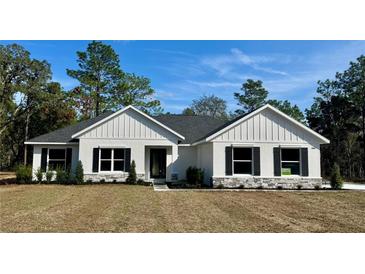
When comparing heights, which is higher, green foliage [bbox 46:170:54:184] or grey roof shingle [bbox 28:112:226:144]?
grey roof shingle [bbox 28:112:226:144]

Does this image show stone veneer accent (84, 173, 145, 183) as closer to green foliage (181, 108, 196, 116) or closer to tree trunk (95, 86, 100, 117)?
tree trunk (95, 86, 100, 117)

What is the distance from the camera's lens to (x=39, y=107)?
35.7 m

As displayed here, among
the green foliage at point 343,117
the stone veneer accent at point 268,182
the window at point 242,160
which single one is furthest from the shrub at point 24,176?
the green foliage at point 343,117

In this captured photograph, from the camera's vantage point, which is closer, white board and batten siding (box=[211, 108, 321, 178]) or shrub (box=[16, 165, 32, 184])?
white board and batten siding (box=[211, 108, 321, 178])

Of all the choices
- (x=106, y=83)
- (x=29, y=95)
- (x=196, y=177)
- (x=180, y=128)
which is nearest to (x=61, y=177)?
(x=196, y=177)

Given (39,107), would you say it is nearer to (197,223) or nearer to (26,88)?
(26,88)

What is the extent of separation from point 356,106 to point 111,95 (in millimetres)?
25643

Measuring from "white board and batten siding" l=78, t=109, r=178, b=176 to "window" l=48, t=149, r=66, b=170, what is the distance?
6.22 ft

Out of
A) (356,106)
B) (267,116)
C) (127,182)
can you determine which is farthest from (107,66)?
(356,106)

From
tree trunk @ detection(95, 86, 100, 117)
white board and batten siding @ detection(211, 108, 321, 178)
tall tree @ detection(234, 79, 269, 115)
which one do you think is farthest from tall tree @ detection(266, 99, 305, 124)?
white board and batten siding @ detection(211, 108, 321, 178)

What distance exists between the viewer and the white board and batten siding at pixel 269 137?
17.0 meters

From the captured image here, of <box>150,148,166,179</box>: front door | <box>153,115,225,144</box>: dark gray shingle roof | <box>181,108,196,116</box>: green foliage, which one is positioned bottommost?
<box>150,148,166,179</box>: front door

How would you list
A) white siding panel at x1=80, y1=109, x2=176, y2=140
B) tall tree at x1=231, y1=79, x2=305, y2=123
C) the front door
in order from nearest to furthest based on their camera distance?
white siding panel at x1=80, y1=109, x2=176, y2=140, the front door, tall tree at x1=231, y1=79, x2=305, y2=123

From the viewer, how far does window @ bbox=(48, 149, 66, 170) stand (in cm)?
1964
